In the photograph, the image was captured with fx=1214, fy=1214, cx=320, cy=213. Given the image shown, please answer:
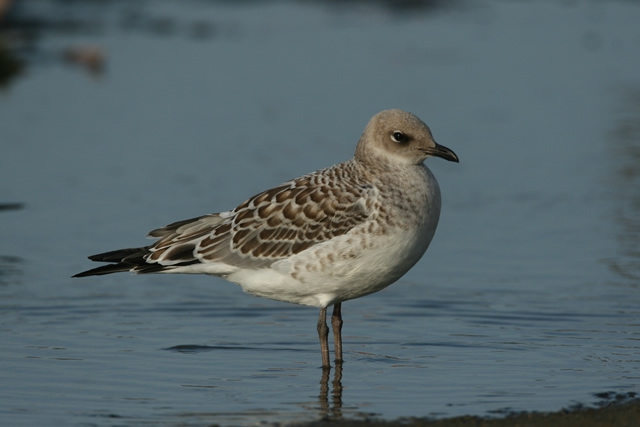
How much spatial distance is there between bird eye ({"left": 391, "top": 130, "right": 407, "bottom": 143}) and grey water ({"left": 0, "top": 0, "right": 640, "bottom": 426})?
161 cm

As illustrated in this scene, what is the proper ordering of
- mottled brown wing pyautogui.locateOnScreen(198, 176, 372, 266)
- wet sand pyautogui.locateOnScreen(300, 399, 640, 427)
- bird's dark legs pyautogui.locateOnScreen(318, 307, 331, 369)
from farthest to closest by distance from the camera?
1. bird's dark legs pyautogui.locateOnScreen(318, 307, 331, 369)
2. mottled brown wing pyautogui.locateOnScreen(198, 176, 372, 266)
3. wet sand pyautogui.locateOnScreen(300, 399, 640, 427)

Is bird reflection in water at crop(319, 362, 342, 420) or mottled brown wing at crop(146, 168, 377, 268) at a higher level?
mottled brown wing at crop(146, 168, 377, 268)

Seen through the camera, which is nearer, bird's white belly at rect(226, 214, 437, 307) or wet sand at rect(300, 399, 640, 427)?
wet sand at rect(300, 399, 640, 427)

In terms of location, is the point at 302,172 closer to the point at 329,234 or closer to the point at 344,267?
the point at 329,234

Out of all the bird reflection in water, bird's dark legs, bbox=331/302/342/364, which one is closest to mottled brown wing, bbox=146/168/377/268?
bird's dark legs, bbox=331/302/342/364

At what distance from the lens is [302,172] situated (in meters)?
14.5

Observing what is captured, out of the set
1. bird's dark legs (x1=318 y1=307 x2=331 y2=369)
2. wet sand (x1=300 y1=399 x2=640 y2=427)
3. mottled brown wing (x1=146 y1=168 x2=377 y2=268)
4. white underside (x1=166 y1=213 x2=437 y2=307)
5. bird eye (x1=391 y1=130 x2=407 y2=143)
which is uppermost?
bird eye (x1=391 y1=130 x2=407 y2=143)

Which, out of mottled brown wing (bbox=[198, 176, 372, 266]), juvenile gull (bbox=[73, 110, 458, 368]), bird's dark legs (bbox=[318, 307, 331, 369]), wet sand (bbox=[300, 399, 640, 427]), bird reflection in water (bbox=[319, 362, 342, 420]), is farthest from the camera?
bird's dark legs (bbox=[318, 307, 331, 369])

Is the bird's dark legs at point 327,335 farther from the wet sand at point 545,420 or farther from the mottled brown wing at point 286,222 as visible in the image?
the wet sand at point 545,420

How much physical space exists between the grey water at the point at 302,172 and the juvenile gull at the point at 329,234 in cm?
64

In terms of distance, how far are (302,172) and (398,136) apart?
17.8 feet

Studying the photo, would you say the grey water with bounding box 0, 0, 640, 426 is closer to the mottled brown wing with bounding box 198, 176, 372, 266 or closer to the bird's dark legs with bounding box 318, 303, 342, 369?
the bird's dark legs with bounding box 318, 303, 342, 369

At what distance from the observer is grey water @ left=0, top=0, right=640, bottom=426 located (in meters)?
8.47

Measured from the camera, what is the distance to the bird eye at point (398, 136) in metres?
9.11
